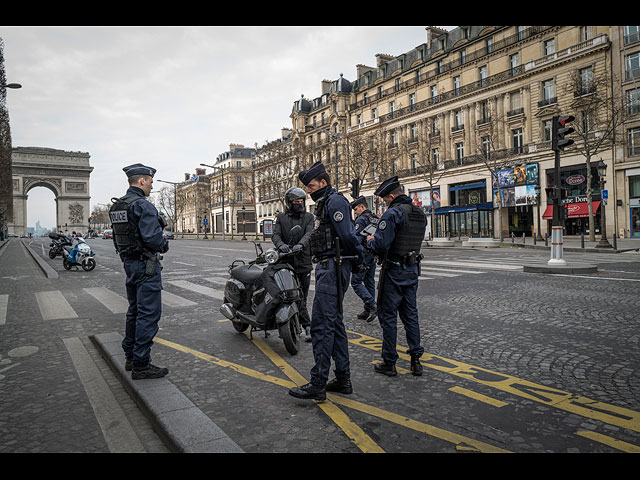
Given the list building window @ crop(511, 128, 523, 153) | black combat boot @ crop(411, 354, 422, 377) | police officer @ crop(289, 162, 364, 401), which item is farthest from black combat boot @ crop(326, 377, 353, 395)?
building window @ crop(511, 128, 523, 153)

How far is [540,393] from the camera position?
344 centimetres

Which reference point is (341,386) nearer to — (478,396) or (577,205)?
(478,396)

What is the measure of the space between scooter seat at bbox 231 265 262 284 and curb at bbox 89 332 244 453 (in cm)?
185

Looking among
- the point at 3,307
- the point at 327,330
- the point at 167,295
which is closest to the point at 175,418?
the point at 327,330

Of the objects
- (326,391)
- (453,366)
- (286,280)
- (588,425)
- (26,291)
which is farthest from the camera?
(26,291)

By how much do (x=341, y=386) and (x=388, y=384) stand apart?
1.51ft

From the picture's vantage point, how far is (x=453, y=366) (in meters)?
4.17

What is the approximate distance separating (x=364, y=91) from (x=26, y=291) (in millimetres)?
47717

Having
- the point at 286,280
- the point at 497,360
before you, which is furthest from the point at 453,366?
the point at 286,280

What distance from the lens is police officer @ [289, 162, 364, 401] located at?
11.3ft

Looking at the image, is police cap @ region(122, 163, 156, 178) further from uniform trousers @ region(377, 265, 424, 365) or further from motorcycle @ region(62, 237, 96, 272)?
motorcycle @ region(62, 237, 96, 272)

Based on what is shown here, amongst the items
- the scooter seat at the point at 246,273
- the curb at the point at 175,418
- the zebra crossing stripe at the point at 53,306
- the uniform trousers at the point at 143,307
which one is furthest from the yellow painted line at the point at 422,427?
the zebra crossing stripe at the point at 53,306

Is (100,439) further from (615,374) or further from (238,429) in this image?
(615,374)
